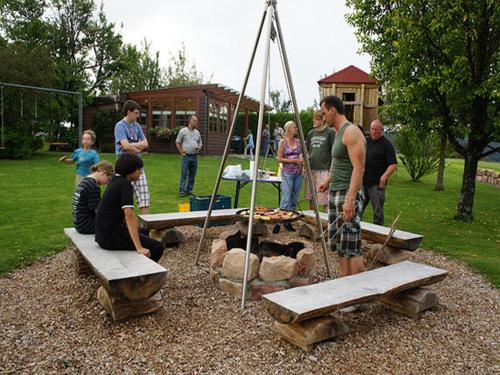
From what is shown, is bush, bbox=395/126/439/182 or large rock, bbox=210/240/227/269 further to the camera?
bush, bbox=395/126/439/182

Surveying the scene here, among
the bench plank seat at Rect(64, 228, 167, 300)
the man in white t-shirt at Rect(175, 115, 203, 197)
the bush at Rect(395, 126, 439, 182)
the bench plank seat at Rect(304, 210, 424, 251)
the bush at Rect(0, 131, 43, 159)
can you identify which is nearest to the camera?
the bench plank seat at Rect(64, 228, 167, 300)

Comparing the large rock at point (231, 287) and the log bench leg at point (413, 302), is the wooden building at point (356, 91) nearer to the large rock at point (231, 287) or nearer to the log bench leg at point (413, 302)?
the log bench leg at point (413, 302)

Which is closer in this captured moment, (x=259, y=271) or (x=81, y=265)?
(x=259, y=271)

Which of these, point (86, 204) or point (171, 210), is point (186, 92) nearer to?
point (171, 210)

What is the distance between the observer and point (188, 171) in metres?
9.45

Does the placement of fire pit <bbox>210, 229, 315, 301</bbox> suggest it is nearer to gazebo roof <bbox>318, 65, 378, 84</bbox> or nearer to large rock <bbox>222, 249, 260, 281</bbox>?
large rock <bbox>222, 249, 260, 281</bbox>

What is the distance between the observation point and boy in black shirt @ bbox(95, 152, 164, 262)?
3.59 m

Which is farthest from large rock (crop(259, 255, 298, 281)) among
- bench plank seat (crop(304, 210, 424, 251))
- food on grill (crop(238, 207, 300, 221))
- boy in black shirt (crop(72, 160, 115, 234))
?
boy in black shirt (crop(72, 160, 115, 234))

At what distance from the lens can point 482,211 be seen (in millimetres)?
9641

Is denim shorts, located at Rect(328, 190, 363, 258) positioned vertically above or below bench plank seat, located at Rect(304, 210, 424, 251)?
above

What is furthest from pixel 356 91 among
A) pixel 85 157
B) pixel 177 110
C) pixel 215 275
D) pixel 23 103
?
pixel 215 275

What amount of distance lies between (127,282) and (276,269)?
4.54 ft

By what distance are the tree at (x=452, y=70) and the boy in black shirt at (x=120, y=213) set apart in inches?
206

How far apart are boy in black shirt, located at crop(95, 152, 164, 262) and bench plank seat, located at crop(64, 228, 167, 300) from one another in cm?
16
